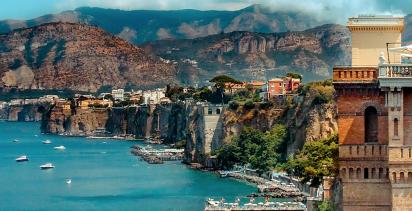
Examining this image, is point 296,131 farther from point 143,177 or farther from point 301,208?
point 301,208

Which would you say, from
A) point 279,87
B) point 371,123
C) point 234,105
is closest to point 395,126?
point 371,123

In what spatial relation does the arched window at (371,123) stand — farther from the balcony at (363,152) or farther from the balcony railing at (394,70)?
the balcony railing at (394,70)

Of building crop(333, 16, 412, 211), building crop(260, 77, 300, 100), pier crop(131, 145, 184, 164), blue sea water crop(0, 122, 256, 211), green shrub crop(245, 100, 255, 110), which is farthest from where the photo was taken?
pier crop(131, 145, 184, 164)

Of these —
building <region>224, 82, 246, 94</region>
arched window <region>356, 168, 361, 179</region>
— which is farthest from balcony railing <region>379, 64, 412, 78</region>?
building <region>224, 82, 246, 94</region>

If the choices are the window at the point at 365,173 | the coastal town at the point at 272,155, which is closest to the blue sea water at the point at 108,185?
the coastal town at the point at 272,155

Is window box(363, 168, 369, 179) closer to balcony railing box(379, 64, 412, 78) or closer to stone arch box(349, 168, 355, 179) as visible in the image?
stone arch box(349, 168, 355, 179)

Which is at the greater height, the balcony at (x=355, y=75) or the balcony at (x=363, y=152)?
the balcony at (x=355, y=75)

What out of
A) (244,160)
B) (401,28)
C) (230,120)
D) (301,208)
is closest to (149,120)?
(230,120)
